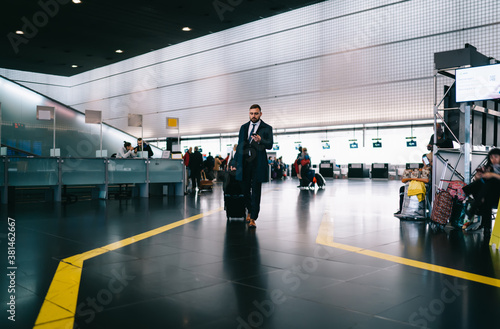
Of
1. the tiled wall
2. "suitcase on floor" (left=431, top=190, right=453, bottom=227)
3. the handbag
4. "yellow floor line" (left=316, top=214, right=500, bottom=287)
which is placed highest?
the tiled wall

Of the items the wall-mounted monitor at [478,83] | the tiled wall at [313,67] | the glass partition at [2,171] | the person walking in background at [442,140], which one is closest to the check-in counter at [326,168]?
the tiled wall at [313,67]

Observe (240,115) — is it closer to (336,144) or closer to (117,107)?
(336,144)

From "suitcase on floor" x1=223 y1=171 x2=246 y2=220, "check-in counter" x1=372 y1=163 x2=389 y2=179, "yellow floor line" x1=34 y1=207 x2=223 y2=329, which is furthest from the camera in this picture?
"check-in counter" x1=372 y1=163 x2=389 y2=179

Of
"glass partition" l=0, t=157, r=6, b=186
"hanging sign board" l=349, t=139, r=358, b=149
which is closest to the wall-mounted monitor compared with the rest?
"glass partition" l=0, t=157, r=6, b=186

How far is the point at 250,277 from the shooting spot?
3.00m

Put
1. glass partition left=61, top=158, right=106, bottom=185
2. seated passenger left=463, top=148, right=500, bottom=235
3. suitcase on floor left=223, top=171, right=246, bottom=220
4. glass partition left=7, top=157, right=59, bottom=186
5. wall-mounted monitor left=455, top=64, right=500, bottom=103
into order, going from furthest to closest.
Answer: glass partition left=61, top=158, right=106, bottom=185
glass partition left=7, top=157, right=59, bottom=186
suitcase on floor left=223, top=171, right=246, bottom=220
wall-mounted monitor left=455, top=64, right=500, bottom=103
seated passenger left=463, top=148, right=500, bottom=235

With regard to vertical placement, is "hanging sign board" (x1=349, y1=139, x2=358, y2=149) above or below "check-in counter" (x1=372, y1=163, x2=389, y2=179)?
above

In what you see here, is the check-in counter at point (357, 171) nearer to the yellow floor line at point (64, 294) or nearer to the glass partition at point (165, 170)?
the glass partition at point (165, 170)

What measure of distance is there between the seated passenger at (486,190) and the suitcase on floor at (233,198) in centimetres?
311

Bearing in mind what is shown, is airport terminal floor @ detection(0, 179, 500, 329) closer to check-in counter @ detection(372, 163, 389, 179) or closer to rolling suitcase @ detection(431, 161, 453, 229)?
rolling suitcase @ detection(431, 161, 453, 229)

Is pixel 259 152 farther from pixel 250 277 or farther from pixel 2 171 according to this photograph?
pixel 2 171

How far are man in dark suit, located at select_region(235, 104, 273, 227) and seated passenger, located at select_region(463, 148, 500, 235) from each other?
2.67 metres

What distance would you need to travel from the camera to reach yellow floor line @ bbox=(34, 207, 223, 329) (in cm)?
207

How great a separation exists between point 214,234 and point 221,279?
2089mm
